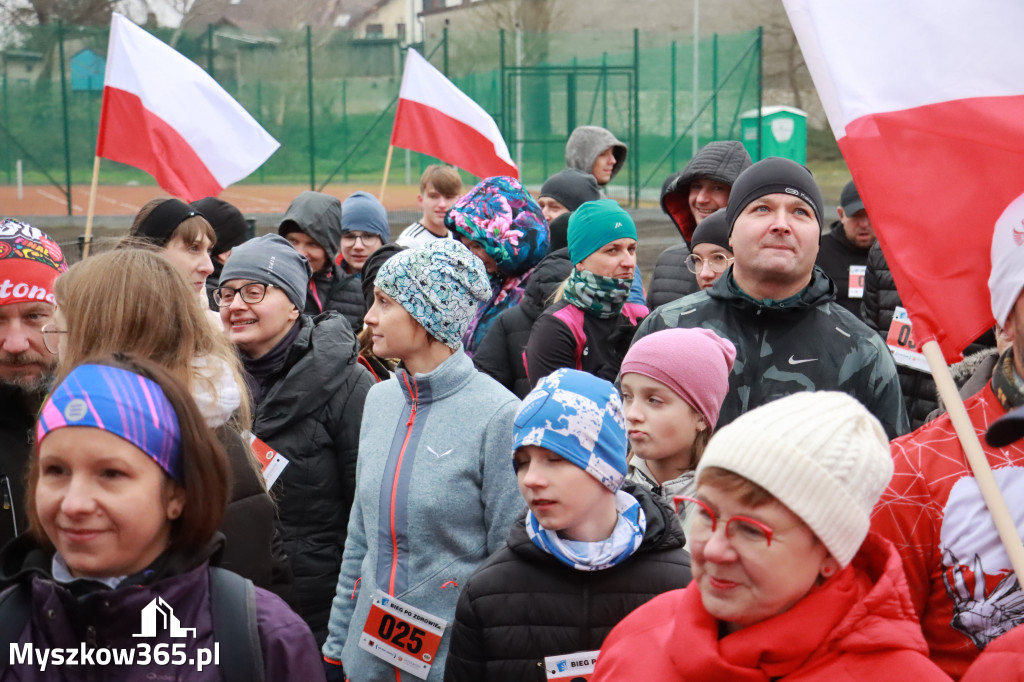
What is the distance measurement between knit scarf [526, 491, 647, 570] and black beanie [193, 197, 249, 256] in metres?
4.30

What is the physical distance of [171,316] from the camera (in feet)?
9.14

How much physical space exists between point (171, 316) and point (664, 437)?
4.57ft

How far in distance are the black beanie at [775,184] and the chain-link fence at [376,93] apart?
1701 cm

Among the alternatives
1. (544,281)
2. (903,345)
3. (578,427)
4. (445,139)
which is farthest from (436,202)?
(578,427)

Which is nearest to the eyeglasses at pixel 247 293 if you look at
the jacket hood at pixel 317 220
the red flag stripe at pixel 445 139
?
the jacket hood at pixel 317 220

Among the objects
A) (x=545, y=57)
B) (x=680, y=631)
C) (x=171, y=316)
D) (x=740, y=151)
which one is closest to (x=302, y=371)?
(x=171, y=316)

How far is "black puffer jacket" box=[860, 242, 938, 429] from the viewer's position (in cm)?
585

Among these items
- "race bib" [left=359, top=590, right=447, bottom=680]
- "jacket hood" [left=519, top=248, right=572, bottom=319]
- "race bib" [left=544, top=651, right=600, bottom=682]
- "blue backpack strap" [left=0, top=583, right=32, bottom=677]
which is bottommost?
"race bib" [left=359, top=590, right=447, bottom=680]

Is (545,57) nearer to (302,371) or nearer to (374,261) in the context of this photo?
Result: (374,261)

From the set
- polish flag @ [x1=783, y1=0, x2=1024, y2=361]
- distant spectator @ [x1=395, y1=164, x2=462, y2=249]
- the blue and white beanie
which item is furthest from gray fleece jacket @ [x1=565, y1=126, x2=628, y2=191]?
polish flag @ [x1=783, y1=0, x2=1024, y2=361]

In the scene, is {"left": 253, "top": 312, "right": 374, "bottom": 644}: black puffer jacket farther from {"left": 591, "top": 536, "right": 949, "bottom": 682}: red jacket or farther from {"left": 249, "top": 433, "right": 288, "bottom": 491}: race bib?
{"left": 591, "top": 536, "right": 949, "bottom": 682}: red jacket

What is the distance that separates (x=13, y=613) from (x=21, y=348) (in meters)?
1.38

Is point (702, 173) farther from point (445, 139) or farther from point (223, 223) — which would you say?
point (445, 139)

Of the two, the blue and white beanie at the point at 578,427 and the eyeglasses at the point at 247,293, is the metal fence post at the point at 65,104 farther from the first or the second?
the blue and white beanie at the point at 578,427
